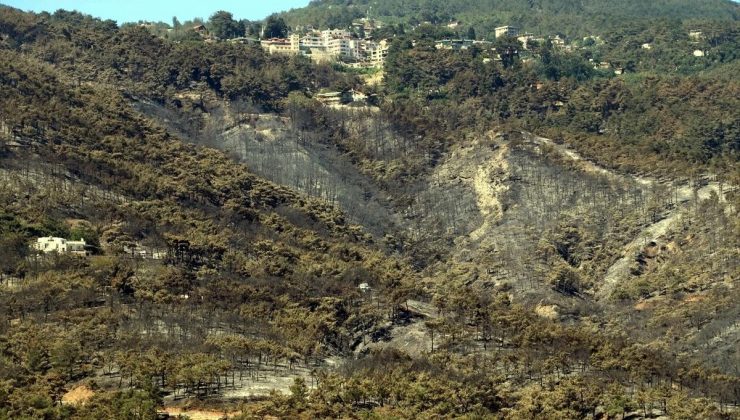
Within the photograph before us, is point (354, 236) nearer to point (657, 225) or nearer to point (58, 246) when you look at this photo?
point (657, 225)

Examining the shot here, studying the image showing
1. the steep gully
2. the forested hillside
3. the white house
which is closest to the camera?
the forested hillside

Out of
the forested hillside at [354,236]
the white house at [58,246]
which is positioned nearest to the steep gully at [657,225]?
the forested hillside at [354,236]

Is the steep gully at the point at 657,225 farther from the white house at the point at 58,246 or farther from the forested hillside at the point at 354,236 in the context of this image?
the white house at the point at 58,246

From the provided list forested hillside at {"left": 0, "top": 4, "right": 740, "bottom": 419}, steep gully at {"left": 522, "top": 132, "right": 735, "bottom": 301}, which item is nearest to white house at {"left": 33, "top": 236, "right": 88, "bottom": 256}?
forested hillside at {"left": 0, "top": 4, "right": 740, "bottom": 419}

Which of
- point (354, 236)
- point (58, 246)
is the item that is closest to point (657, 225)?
point (354, 236)

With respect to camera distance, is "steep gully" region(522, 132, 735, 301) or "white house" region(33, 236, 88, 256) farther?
"steep gully" region(522, 132, 735, 301)

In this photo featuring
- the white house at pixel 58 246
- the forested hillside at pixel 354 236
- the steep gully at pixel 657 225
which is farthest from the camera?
the steep gully at pixel 657 225

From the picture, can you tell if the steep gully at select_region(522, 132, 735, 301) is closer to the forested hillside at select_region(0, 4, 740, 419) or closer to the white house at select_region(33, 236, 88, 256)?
the forested hillside at select_region(0, 4, 740, 419)

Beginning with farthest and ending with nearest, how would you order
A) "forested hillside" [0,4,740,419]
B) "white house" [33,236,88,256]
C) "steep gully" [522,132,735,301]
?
"steep gully" [522,132,735,301]
"white house" [33,236,88,256]
"forested hillside" [0,4,740,419]

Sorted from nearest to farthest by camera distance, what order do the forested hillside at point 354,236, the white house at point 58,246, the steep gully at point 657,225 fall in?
the forested hillside at point 354,236 < the white house at point 58,246 < the steep gully at point 657,225
